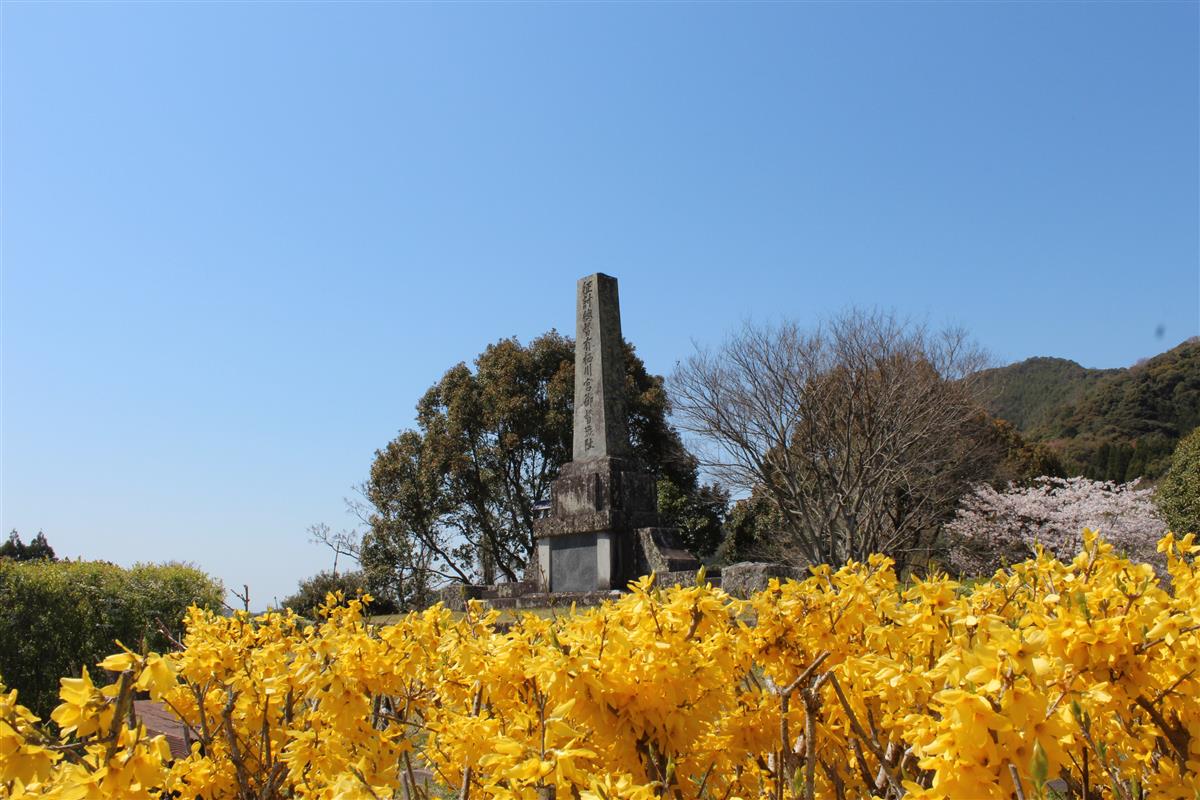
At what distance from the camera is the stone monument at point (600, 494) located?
13.4m

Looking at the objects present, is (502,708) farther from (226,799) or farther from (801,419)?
(801,419)

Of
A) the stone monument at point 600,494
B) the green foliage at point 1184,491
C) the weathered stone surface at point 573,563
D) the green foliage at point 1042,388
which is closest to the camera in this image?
the green foliage at point 1184,491

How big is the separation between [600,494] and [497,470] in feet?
39.0

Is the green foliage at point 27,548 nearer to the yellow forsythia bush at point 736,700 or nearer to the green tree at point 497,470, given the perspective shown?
the green tree at point 497,470

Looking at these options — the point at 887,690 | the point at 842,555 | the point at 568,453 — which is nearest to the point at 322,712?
the point at 887,690

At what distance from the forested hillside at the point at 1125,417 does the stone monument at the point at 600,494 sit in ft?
57.9

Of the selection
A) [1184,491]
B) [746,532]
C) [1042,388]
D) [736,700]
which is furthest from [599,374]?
[1042,388]

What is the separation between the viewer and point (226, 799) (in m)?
3.03

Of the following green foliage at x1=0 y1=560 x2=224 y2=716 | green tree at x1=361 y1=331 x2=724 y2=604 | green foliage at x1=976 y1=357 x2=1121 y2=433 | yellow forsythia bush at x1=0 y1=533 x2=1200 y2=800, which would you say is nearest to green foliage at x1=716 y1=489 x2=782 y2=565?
green tree at x1=361 y1=331 x2=724 y2=604

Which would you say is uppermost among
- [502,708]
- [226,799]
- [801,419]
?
[801,419]

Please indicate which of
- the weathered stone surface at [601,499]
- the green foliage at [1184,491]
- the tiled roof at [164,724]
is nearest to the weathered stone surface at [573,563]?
the weathered stone surface at [601,499]

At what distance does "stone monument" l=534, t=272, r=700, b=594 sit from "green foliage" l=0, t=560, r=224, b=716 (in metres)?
5.91

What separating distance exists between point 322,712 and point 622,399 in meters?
12.3

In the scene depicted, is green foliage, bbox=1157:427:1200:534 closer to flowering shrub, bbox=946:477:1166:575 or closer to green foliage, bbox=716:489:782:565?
flowering shrub, bbox=946:477:1166:575
